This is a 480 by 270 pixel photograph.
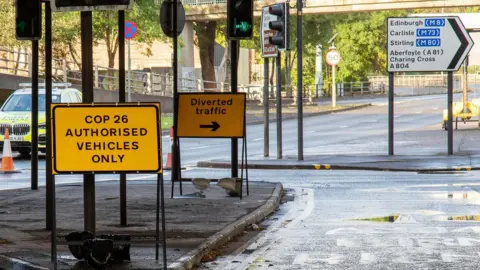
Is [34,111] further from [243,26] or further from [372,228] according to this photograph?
[372,228]

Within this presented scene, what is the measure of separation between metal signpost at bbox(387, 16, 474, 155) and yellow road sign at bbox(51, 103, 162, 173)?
19.0 meters

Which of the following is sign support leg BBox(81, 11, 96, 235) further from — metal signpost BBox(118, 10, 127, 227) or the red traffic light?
the red traffic light

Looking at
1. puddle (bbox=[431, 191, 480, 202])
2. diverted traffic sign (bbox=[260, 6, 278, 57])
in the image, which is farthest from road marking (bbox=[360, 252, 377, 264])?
diverted traffic sign (bbox=[260, 6, 278, 57])

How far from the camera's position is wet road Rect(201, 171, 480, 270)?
38.0 ft

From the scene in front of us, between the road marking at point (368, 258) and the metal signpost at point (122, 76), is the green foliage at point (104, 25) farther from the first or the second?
the road marking at point (368, 258)

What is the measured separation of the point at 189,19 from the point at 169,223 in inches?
2131

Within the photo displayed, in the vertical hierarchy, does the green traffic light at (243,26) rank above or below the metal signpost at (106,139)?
above

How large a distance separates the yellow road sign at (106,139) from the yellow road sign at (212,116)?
7137 mm

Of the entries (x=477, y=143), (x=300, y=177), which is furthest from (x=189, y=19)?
(x=300, y=177)

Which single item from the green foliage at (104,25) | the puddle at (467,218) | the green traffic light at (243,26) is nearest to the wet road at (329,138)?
the green traffic light at (243,26)

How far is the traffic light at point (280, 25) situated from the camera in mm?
26562

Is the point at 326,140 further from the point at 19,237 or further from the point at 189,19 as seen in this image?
the point at 189,19

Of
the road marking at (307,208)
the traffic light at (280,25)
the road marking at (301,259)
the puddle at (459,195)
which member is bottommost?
the road marking at (307,208)

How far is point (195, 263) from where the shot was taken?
11328 millimetres
